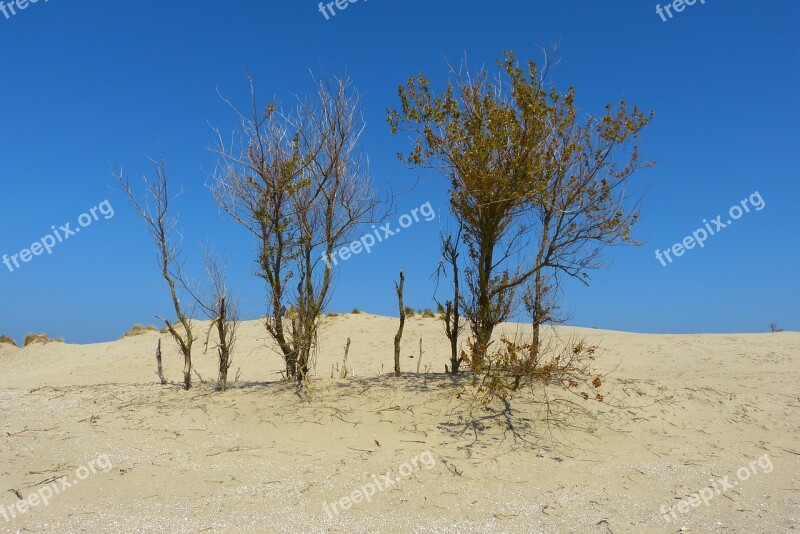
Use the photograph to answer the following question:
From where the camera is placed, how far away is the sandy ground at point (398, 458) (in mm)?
6059

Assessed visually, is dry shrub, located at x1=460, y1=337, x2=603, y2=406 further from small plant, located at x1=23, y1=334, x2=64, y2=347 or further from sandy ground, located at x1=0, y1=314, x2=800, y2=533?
small plant, located at x1=23, y1=334, x2=64, y2=347

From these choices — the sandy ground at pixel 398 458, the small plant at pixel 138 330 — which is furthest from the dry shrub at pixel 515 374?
the small plant at pixel 138 330

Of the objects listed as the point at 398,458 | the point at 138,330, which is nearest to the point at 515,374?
the point at 398,458

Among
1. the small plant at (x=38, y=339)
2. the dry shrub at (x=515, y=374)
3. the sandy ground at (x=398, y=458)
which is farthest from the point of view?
the small plant at (x=38, y=339)

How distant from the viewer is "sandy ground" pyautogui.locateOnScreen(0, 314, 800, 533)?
19.9 ft

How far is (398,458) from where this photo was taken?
285 inches

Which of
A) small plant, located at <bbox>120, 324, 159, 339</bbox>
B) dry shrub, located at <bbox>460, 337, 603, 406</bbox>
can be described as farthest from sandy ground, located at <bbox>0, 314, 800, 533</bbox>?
small plant, located at <bbox>120, 324, 159, 339</bbox>

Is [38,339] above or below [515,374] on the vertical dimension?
above

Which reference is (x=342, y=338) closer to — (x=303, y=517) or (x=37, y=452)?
(x=37, y=452)

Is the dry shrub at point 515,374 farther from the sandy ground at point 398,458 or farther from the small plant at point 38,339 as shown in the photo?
the small plant at point 38,339

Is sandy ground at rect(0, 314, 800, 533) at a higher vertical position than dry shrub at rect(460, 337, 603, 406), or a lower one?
lower

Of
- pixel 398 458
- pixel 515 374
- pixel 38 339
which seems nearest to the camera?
pixel 398 458

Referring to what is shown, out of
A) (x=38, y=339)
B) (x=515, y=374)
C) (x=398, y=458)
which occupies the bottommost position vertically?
(x=398, y=458)

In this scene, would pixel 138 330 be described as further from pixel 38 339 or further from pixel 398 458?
pixel 398 458
